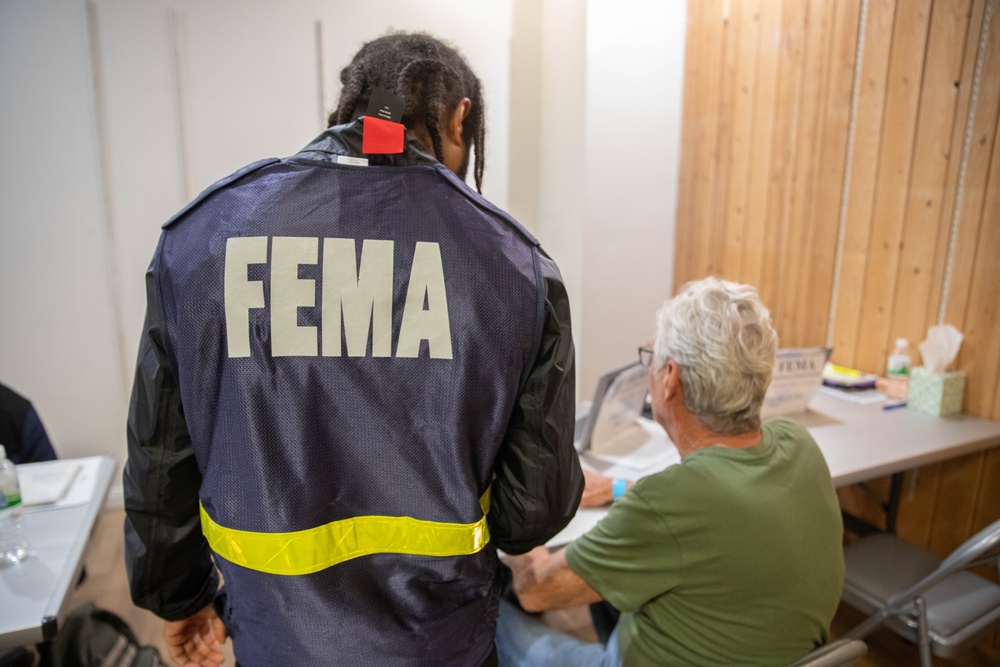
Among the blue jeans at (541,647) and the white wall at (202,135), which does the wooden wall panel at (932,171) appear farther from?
the blue jeans at (541,647)

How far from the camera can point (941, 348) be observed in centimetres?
209

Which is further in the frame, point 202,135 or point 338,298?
point 202,135

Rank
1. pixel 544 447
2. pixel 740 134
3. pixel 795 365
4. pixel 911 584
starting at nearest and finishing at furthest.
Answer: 1. pixel 544 447
2. pixel 911 584
3. pixel 795 365
4. pixel 740 134

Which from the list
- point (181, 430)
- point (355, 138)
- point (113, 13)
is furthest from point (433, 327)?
point (113, 13)

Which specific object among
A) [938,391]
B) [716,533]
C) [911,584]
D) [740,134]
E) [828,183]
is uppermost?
[740,134]

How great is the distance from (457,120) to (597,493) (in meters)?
0.92

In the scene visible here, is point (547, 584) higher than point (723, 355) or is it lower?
lower

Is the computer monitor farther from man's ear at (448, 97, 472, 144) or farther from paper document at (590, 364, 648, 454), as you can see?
man's ear at (448, 97, 472, 144)

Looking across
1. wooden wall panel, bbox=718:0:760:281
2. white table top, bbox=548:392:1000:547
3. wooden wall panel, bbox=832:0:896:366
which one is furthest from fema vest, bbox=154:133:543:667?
wooden wall panel, bbox=718:0:760:281

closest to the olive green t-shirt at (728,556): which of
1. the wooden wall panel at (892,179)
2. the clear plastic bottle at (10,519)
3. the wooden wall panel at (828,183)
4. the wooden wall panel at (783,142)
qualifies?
the clear plastic bottle at (10,519)

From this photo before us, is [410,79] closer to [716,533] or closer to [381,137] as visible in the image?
[381,137]

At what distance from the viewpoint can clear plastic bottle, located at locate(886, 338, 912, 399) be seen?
87.5 inches

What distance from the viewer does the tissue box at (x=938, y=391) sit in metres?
2.06

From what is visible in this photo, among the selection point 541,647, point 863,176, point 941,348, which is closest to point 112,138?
point 541,647
